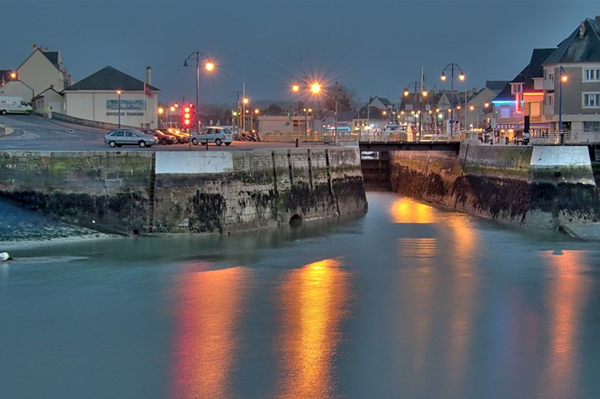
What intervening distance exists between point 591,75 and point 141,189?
44.7 m

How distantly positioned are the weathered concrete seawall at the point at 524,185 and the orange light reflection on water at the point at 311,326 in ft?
53.4

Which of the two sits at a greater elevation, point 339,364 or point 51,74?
point 51,74

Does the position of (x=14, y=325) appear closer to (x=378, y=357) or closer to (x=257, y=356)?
(x=257, y=356)

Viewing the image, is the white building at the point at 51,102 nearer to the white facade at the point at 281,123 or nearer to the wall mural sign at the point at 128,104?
the wall mural sign at the point at 128,104

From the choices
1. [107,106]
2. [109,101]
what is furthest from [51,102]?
[109,101]

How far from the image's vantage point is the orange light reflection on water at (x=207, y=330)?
1861 cm

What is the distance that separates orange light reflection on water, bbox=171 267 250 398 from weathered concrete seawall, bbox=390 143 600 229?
19.9m

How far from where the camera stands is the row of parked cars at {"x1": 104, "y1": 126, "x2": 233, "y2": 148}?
55.5 meters

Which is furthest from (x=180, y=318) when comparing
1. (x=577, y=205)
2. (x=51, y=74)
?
(x=51, y=74)

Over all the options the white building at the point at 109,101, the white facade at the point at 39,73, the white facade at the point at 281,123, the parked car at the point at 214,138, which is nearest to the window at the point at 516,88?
the parked car at the point at 214,138

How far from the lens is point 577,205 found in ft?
142

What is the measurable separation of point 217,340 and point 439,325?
6412 mm

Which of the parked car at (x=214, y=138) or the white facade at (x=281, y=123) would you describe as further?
the white facade at (x=281, y=123)

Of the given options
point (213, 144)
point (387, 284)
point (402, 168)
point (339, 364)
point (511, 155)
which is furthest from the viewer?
point (402, 168)
